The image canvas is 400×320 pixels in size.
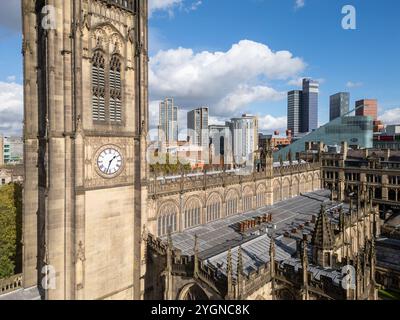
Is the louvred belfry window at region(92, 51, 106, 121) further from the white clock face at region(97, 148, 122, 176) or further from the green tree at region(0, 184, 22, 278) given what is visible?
the green tree at region(0, 184, 22, 278)

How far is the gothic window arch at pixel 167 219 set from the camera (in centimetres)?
3500

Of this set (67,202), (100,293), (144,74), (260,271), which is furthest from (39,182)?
(260,271)

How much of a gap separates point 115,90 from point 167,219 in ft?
54.8

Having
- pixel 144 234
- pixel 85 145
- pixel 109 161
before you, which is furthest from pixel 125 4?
pixel 144 234

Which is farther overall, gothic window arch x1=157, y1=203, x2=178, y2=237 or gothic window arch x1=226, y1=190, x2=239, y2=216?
gothic window arch x1=226, y1=190, x2=239, y2=216

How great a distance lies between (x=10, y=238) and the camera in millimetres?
38688

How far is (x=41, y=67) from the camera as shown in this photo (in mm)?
26953

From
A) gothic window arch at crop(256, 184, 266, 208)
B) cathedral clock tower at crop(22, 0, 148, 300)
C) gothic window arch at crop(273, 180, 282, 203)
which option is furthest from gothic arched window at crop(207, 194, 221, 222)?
gothic window arch at crop(273, 180, 282, 203)

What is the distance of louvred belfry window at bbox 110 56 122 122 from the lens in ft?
90.7

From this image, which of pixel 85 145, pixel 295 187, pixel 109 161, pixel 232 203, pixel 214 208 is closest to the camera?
pixel 85 145

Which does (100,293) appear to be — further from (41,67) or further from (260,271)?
(41,67)

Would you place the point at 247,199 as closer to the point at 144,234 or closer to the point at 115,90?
the point at 144,234

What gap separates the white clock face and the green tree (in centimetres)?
2104
